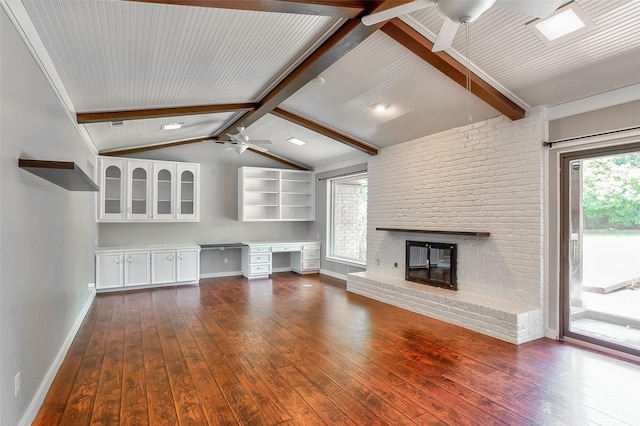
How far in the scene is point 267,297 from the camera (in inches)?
229

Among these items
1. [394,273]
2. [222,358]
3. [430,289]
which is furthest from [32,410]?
[394,273]

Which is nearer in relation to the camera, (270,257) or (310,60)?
(310,60)

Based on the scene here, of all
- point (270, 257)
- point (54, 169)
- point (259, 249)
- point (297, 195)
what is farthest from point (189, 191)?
point (54, 169)

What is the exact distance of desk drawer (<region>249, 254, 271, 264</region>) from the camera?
24.7ft

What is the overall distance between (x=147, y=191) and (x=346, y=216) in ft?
13.8

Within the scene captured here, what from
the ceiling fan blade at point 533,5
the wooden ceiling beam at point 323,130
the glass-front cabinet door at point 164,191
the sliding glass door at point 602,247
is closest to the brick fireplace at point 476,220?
the sliding glass door at point 602,247

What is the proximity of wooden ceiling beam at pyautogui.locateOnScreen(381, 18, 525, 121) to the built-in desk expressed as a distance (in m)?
5.16

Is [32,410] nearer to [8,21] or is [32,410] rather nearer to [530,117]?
[8,21]

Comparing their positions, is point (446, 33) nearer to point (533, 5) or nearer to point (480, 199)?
point (533, 5)

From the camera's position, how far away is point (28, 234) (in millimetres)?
2291

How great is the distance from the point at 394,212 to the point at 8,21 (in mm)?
5244

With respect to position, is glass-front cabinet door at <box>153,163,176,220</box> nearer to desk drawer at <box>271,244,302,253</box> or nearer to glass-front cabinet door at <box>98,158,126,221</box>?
glass-front cabinet door at <box>98,158,126,221</box>

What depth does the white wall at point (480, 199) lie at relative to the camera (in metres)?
4.05

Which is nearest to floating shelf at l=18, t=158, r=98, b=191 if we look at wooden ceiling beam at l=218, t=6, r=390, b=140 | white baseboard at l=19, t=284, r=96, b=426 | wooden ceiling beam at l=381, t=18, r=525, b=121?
white baseboard at l=19, t=284, r=96, b=426
